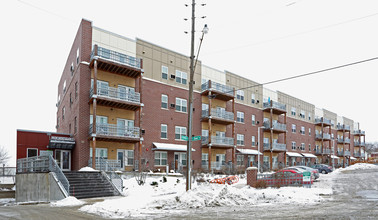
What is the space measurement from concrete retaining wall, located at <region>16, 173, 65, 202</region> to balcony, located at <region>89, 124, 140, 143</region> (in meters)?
6.58

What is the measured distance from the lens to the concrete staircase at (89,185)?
19.3 metres

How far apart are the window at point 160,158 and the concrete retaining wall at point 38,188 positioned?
14.0 m

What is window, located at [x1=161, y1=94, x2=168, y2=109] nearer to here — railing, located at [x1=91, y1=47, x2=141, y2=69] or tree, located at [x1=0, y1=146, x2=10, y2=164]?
railing, located at [x1=91, y1=47, x2=141, y2=69]

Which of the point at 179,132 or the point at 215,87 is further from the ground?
the point at 215,87

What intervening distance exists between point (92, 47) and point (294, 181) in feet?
70.8

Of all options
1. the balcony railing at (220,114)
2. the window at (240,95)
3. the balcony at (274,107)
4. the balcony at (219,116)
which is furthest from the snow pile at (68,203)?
the balcony at (274,107)

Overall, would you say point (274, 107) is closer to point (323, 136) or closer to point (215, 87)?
point (215, 87)

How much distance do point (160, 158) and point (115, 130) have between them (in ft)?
21.7

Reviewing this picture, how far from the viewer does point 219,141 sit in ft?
Answer: 131

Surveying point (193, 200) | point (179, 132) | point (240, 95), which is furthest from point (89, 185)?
point (240, 95)

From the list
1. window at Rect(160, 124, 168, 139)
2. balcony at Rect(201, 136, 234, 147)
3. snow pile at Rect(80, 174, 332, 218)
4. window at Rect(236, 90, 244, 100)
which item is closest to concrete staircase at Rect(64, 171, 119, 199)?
snow pile at Rect(80, 174, 332, 218)

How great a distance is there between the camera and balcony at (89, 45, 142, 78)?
28384 millimetres

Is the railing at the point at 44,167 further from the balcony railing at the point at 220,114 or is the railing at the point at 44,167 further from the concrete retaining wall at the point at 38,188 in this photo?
the balcony railing at the point at 220,114

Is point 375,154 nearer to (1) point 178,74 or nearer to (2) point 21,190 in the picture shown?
(1) point 178,74
